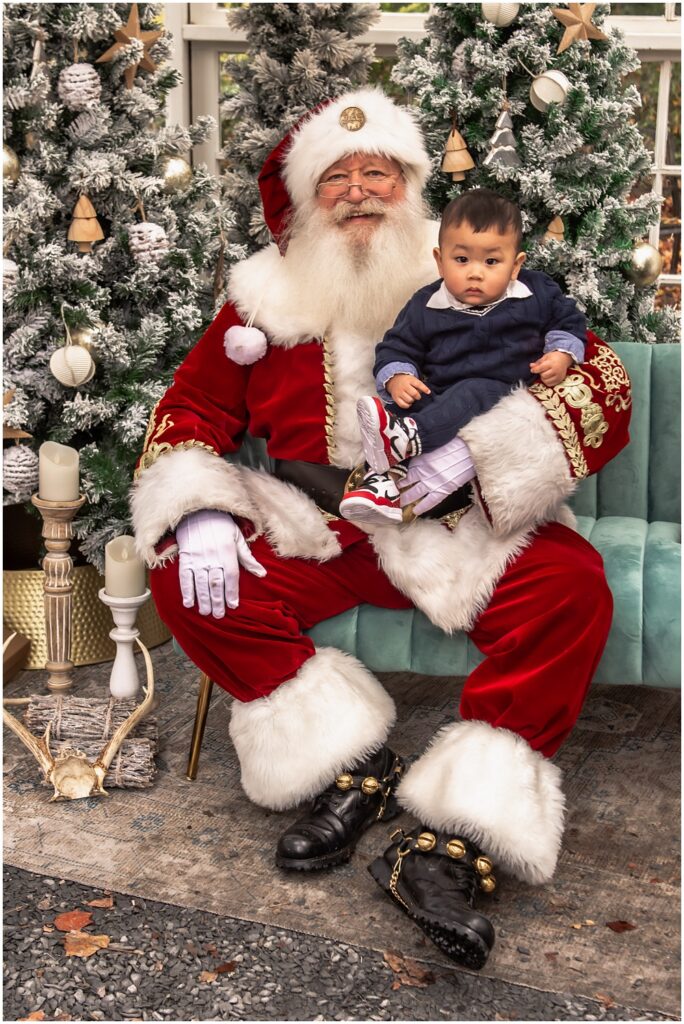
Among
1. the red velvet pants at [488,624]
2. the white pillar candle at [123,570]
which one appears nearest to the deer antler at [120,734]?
the white pillar candle at [123,570]

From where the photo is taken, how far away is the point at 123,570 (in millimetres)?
2908

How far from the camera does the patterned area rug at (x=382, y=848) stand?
6.95 ft

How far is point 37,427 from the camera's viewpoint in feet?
11.1

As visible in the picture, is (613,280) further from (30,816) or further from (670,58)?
(30,816)

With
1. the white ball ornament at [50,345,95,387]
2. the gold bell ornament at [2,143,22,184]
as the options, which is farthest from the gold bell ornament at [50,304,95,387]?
the gold bell ornament at [2,143,22,184]

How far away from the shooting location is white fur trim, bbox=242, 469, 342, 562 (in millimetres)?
2605

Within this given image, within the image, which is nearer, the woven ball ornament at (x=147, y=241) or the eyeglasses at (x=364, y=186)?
the eyeglasses at (x=364, y=186)

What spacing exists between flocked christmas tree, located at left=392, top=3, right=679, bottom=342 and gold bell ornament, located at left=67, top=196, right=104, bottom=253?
1.04m

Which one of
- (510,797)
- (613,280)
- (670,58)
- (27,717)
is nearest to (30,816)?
(27,717)

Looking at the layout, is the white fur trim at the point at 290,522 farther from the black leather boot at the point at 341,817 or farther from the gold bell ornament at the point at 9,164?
the gold bell ornament at the point at 9,164

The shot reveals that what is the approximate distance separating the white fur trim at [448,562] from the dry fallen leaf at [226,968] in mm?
832

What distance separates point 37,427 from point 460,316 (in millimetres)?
1544

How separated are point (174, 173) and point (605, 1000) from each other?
266cm

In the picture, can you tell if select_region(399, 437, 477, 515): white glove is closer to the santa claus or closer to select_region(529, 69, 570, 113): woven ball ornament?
the santa claus
